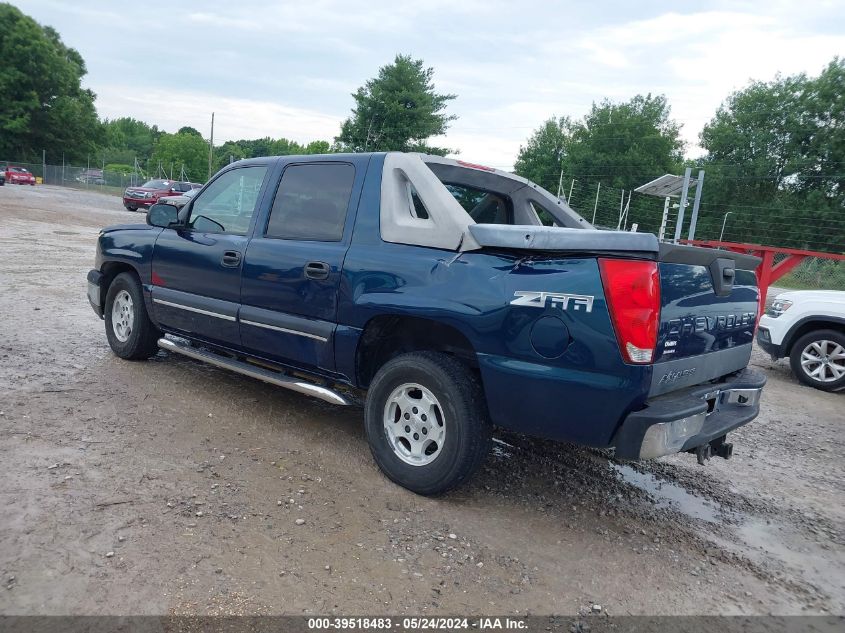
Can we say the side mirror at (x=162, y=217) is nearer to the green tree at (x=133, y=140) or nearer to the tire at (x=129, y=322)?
the tire at (x=129, y=322)

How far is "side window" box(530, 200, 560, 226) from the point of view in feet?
15.9

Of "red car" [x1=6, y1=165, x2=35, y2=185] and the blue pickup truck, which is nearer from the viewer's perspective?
the blue pickup truck

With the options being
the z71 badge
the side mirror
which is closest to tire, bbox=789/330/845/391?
the z71 badge

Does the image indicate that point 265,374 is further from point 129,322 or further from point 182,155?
point 182,155

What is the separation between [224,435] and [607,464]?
2.61 meters

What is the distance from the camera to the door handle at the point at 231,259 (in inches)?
175

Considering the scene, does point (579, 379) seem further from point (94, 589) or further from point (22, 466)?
point (22, 466)

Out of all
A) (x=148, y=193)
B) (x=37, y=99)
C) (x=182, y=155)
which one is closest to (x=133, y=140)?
(x=182, y=155)

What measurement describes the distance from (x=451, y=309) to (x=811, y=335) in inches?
227

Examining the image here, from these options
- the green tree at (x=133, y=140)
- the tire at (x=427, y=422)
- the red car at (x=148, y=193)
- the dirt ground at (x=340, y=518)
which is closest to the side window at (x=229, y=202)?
the dirt ground at (x=340, y=518)

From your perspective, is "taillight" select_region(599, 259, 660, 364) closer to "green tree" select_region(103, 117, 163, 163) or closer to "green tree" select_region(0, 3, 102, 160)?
"green tree" select_region(0, 3, 102, 160)

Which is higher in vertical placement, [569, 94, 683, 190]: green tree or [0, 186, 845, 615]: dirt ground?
[569, 94, 683, 190]: green tree

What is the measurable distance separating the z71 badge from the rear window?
1363 millimetres

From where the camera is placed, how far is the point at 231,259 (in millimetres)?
4473
